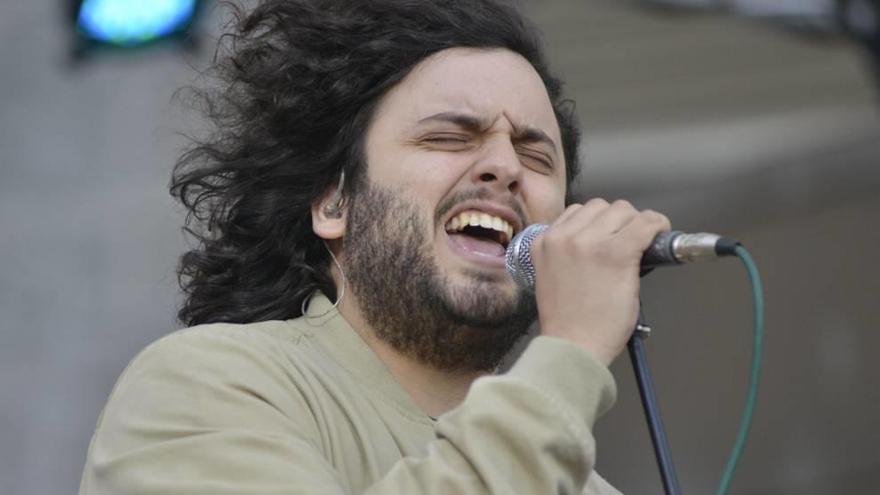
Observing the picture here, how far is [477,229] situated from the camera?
295cm

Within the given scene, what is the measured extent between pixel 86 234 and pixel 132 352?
0.54 meters

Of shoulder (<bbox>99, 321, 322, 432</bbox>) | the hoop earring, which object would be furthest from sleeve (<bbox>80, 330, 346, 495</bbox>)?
the hoop earring

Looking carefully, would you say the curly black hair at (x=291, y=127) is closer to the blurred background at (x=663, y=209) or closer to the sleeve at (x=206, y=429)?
the sleeve at (x=206, y=429)

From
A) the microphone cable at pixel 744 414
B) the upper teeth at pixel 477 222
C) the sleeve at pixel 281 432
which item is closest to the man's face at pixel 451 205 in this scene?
the upper teeth at pixel 477 222

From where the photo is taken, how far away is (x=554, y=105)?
11.8 feet

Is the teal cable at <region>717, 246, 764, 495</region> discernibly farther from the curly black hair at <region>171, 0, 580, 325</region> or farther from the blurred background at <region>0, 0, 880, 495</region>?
the blurred background at <region>0, 0, 880, 495</region>

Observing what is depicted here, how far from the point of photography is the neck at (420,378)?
295 cm

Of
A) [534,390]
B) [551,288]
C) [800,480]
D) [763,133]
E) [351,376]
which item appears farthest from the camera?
[763,133]

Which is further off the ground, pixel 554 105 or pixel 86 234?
pixel 554 105

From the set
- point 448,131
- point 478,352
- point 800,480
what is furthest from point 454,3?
point 800,480

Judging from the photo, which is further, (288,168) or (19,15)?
(19,15)

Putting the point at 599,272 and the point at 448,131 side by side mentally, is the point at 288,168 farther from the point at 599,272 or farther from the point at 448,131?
the point at 599,272

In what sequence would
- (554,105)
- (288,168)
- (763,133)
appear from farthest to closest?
1. (763,133)
2. (554,105)
3. (288,168)

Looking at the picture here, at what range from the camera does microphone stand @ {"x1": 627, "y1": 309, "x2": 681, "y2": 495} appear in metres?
2.29
